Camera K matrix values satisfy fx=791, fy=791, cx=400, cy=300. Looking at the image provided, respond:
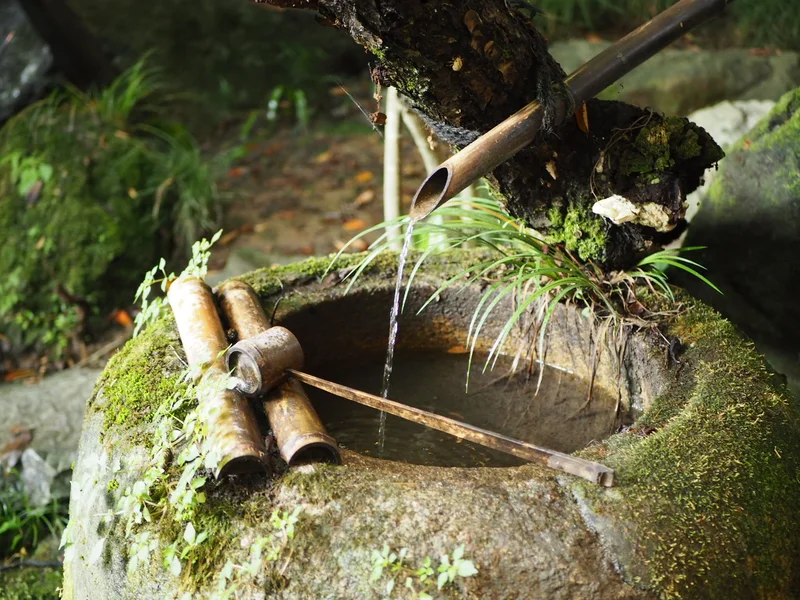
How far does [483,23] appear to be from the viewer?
1.95 metres

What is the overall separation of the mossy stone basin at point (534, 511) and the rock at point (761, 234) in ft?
2.69

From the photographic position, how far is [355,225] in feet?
17.3

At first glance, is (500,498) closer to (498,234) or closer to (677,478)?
(677,478)

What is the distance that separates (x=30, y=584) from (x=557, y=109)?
8.98ft

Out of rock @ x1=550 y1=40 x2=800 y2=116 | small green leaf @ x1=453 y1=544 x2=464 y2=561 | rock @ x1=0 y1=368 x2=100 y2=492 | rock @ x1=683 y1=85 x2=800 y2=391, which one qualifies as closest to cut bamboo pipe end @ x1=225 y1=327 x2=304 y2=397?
small green leaf @ x1=453 y1=544 x2=464 y2=561

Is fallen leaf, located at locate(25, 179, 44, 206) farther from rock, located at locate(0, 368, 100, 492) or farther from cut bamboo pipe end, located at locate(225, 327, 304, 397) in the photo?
cut bamboo pipe end, located at locate(225, 327, 304, 397)

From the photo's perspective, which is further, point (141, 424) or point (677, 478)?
point (141, 424)

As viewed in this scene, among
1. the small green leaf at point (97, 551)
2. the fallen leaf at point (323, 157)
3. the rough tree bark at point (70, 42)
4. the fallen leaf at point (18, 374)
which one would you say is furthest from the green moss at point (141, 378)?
the rough tree bark at point (70, 42)

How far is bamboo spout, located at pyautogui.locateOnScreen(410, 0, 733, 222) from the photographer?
1.82 m

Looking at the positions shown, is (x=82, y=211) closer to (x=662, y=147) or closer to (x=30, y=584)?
(x=30, y=584)

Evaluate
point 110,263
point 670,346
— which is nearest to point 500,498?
point 670,346

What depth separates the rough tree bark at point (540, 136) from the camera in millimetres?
1840

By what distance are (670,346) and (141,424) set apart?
139 centimetres

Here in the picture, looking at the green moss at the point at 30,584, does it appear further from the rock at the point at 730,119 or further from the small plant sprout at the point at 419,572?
the rock at the point at 730,119
